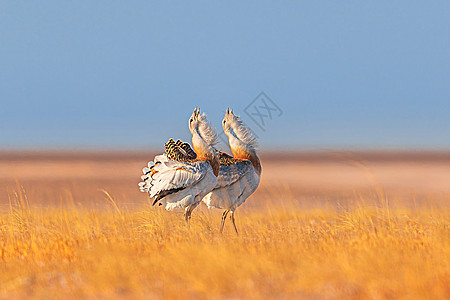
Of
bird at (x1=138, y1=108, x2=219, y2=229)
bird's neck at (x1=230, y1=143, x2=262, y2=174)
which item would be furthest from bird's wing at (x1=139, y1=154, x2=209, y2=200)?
bird's neck at (x1=230, y1=143, x2=262, y2=174)

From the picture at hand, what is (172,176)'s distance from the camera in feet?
32.5

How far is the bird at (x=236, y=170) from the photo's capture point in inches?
420

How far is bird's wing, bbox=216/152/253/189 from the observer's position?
10.6 metres

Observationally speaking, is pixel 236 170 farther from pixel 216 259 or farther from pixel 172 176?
pixel 216 259

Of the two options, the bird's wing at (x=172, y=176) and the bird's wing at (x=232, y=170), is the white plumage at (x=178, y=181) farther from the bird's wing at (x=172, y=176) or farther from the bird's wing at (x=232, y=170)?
the bird's wing at (x=232, y=170)

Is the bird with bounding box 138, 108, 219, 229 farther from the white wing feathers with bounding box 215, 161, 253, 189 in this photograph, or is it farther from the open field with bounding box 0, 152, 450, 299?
the open field with bounding box 0, 152, 450, 299

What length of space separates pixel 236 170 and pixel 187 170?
1140 millimetres

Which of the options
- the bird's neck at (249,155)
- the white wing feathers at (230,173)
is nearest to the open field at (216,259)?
the white wing feathers at (230,173)

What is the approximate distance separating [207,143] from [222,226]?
1670mm

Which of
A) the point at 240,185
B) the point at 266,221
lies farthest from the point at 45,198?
the point at 240,185

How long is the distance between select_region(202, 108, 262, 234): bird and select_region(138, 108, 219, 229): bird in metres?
0.45

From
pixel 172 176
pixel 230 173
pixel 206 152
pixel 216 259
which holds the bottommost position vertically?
pixel 216 259

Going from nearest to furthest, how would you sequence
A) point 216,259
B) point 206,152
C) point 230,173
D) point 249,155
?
point 216,259, point 206,152, point 230,173, point 249,155

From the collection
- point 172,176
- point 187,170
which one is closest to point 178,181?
point 172,176
